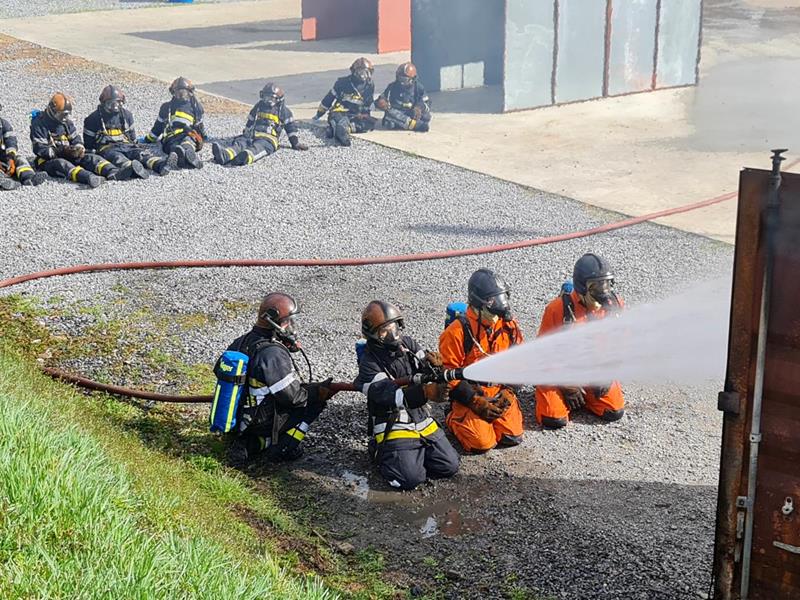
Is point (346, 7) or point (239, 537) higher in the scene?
point (346, 7)

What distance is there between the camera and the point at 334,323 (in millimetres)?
8812

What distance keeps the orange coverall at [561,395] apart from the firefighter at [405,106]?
862 centimetres

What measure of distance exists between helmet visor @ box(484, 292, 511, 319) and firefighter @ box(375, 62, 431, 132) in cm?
908

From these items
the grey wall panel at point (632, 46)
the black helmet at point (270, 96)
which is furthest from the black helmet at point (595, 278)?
the grey wall panel at point (632, 46)

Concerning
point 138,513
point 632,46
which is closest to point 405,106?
point 632,46

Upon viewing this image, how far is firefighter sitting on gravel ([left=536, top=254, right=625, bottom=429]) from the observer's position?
23.2 ft

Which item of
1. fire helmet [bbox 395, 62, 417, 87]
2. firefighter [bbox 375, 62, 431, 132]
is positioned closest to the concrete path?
firefighter [bbox 375, 62, 431, 132]

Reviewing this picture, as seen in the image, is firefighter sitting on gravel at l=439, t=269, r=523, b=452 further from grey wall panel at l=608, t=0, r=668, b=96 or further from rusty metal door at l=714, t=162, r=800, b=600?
grey wall panel at l=608, t=0, r=668, b=96

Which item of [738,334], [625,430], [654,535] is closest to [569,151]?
[625,430]

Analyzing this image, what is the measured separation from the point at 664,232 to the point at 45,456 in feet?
26.4

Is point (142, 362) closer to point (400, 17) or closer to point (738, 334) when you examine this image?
point (738, 334)

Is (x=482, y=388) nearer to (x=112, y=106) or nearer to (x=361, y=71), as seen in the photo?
(x=112, y=106)

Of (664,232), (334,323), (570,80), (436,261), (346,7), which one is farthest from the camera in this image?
(346,7)

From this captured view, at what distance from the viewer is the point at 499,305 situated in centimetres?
670
